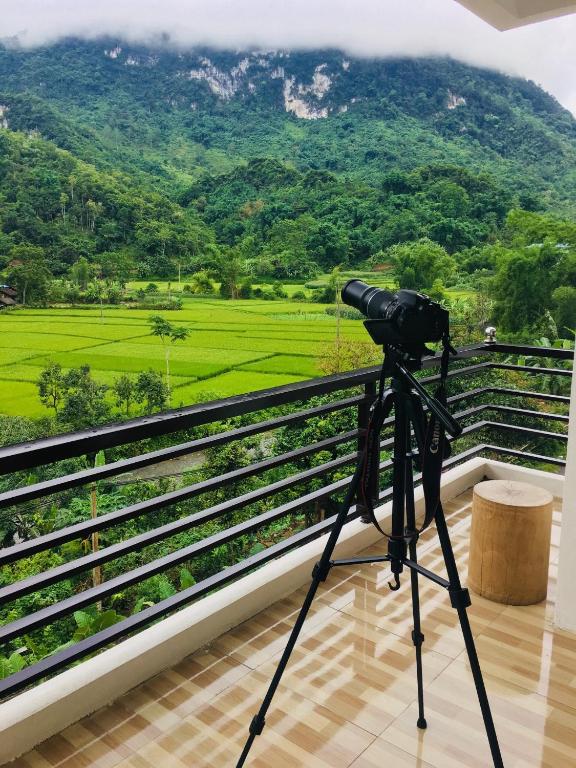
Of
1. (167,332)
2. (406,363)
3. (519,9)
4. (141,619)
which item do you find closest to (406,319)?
(406,363)

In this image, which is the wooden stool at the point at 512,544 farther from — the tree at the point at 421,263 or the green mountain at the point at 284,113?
the green mountain at the point at 284,113

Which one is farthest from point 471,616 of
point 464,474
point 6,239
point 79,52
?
point 79,52

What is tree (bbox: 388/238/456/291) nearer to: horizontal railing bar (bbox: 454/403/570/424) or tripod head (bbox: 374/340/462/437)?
horizontal railing bar (bbox: 454/403/570/424)

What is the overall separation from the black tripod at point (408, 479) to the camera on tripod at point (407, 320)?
1.4 inches

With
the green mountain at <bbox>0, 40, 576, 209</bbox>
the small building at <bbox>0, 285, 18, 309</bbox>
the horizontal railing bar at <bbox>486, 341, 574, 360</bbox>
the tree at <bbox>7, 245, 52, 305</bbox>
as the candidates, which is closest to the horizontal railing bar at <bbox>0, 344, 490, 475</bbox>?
the horizontal railing bar at <bbox>486, 341, 574, 360</bbox>

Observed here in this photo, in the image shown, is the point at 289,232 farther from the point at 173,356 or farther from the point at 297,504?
the point at 297,504

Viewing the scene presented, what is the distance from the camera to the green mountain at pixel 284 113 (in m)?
22.6

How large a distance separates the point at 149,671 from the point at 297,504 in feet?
2.50

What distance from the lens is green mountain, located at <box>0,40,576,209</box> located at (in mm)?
22594

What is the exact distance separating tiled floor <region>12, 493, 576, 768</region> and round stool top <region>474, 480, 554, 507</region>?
0.35 metres

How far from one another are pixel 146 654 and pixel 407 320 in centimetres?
114

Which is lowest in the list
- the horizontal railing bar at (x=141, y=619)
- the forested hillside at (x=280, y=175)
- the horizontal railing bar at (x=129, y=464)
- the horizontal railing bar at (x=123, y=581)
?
the horizontal railing bar at (x=141, y=619)

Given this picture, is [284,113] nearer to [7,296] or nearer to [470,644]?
[7,296]

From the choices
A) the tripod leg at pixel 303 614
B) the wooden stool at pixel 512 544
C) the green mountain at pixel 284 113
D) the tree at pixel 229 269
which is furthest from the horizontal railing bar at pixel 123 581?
the tree at pixel 229 269
